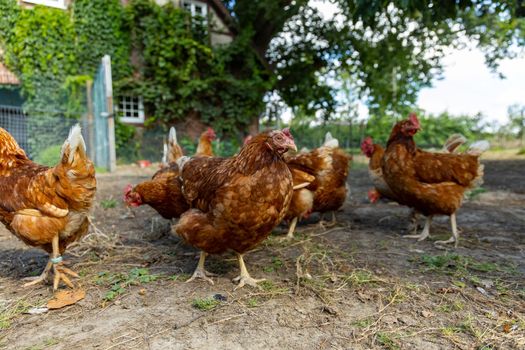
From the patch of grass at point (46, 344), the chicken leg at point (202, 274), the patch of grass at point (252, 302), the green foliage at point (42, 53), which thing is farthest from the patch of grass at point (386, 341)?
the green foliage at point (42, 53)

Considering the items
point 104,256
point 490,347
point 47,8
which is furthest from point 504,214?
point 47,8

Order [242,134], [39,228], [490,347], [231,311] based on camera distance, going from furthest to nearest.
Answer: [242,134] < [39,228] < [231,311] < [490,347]

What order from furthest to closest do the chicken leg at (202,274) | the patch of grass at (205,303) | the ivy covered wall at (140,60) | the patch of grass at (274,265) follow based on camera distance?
the ivy covered wall at (140,60) → the patch of grass at (274,265) → the chicken leg at (202,274) → the patch of grass at (205,303)

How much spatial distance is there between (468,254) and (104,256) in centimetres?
372

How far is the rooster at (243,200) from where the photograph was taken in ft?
8.99

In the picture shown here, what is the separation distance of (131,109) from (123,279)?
11.8 meters

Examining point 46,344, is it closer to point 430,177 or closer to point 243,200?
point 243,200

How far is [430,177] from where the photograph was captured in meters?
4.14

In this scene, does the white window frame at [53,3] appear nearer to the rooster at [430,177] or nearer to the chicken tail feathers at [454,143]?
the rooster at [430,177]

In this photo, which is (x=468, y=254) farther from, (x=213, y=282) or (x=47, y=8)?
(x=47, y=8)

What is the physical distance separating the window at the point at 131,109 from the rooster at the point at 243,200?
11585mm

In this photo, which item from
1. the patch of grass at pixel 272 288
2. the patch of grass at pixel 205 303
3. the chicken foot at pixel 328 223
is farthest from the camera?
the chicken foot at pixel 328 223

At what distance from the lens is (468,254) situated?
3654 mm

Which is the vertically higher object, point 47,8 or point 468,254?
point 47,8
